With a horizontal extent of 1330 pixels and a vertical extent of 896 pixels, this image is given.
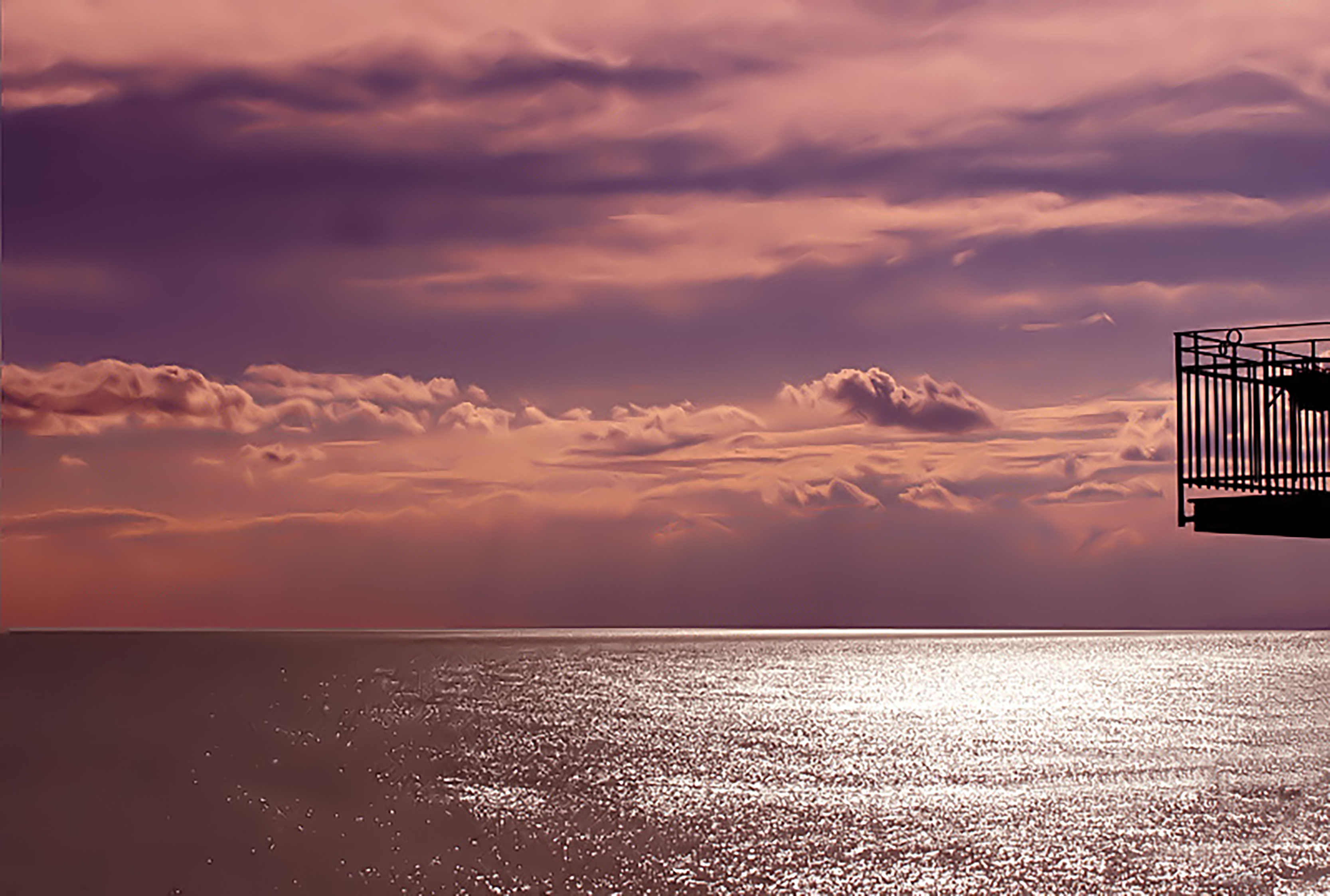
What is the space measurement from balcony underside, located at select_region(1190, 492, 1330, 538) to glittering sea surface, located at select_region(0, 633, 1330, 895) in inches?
214

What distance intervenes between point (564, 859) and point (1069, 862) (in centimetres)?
787

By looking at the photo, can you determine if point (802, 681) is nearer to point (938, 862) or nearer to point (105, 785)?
point (105, 785)

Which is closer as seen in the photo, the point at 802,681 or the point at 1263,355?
the point at 1263,355

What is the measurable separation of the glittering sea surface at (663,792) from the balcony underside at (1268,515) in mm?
5427


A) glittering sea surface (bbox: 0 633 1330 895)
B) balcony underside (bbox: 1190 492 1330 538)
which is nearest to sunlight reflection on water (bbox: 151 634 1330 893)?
glittering sea surface (bbox: 0 633 1330 895)

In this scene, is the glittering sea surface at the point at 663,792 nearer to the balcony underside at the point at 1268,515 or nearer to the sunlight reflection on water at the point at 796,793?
the sunlight reflection on water at the point at 796,793

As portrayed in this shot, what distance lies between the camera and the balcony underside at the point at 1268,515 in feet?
95.4

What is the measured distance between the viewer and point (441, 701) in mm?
63281

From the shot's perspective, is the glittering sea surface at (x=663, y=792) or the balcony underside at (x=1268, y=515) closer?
the glittering sea surface at (x=663, y=792)

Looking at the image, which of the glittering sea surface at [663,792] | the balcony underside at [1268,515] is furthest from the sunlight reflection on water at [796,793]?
the balcony underside at [1268,515]

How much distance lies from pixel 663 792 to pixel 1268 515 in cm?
1365

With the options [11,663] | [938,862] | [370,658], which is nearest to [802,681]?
[370,658]

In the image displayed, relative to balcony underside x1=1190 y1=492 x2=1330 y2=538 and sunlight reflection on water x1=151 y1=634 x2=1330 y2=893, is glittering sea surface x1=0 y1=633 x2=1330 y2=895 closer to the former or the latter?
sunlight reflection on water x1=151 y1=634 x2=1330 y2=893

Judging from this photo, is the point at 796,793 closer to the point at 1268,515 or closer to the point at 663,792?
the point at 663,792
